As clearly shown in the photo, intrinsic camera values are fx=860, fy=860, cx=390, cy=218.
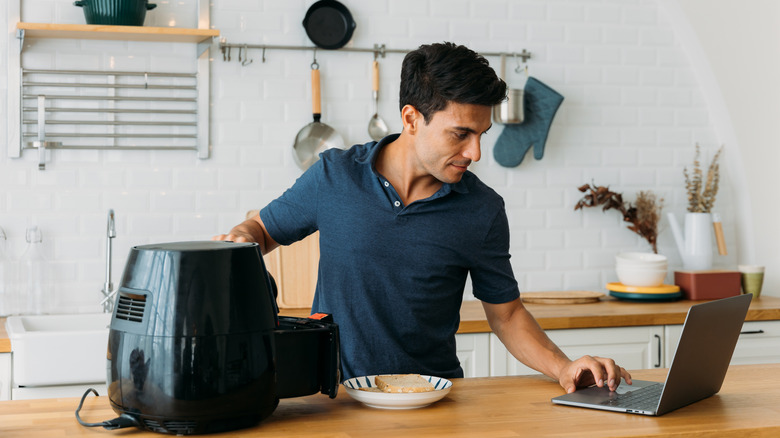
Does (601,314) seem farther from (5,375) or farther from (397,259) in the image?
(5,375)

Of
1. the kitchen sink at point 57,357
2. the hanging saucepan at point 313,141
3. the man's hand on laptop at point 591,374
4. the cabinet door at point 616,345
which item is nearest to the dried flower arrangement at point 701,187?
the cabinet door at point 616,345

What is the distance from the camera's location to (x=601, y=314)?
3.41 metres

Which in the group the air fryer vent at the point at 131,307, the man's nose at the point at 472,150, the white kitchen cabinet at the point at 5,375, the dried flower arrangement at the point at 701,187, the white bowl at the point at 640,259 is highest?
the man's nose at the point at 472,150

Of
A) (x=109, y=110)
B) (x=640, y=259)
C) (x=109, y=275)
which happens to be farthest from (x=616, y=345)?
(x=109, y=110)

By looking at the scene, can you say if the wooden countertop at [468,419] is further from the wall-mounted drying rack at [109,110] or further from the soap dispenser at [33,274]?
the wall-mounted drying rack at [109,110]

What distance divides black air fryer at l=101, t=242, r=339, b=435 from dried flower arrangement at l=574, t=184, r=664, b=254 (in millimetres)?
2708

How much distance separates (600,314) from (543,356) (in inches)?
54.4

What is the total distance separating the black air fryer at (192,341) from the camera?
147 cm

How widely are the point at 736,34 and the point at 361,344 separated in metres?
2.86

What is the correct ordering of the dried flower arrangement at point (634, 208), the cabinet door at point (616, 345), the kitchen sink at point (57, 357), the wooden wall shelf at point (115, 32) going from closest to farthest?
1. the kitchen sink at point (57, 357)
2. the wooden wall shelf at point (115, 32)
3. the cabinet door at point (616, 345)
4. the dried flower arrangement at point (634, 208)

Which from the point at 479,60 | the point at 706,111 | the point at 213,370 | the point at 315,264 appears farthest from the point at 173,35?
the point at 706,111

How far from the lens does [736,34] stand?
415cm

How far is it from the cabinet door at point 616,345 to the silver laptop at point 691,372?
1.38 meters

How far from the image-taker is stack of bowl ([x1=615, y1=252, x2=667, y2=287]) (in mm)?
3789
